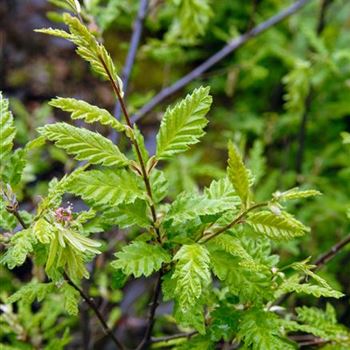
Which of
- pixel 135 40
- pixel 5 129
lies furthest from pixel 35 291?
pixel 135 40

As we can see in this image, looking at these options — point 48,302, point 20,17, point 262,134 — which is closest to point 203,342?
point 48,302

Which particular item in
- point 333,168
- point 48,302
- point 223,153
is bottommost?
point 333,168

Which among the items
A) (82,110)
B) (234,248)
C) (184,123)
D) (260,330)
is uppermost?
(82,110)

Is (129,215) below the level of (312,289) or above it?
above

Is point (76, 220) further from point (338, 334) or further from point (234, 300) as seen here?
point (338, 334)

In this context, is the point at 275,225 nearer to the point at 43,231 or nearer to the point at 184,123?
the point at 184,123

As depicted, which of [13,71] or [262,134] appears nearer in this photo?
[262,134]
